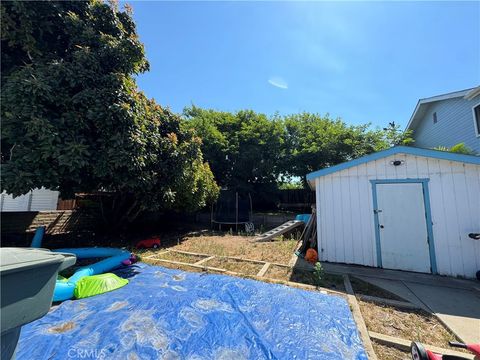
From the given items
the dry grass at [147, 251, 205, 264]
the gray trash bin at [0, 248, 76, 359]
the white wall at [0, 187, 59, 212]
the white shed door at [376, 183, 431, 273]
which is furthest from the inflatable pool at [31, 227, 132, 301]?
the white wall at [0, 187, 59, 212]

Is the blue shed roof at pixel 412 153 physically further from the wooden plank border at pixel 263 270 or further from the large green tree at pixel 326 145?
the large green tree at pixel 326 145

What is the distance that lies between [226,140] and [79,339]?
1346 centimetres

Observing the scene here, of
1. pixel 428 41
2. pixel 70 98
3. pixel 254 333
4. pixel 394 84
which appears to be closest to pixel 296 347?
pixel 254 333

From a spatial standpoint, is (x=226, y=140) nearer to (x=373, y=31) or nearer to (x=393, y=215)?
(x=373, y=31)

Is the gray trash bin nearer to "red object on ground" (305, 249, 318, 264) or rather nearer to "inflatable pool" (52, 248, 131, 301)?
"inflatable pool" (52, 248, 131, 301)

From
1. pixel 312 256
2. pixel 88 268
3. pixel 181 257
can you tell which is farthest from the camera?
pixel 181 257

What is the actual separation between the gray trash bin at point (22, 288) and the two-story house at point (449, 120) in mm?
13087

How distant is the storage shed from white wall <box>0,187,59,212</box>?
12.7 metres

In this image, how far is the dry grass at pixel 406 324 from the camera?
2699 mm

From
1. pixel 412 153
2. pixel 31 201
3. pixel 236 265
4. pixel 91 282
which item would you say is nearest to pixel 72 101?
pixel 91 282

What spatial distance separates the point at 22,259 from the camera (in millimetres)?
1325

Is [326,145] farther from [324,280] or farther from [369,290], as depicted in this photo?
[369,290]

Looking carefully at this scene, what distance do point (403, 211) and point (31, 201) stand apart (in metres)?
15.1

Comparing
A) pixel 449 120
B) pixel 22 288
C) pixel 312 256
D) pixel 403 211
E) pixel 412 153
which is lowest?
pixel 312 256
